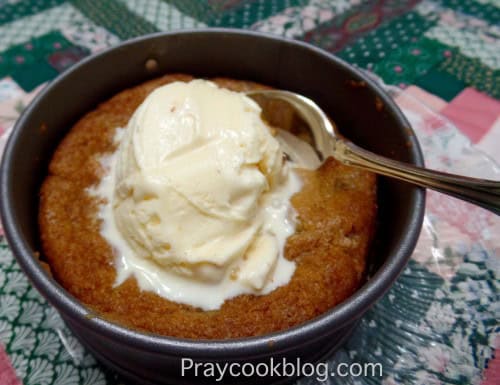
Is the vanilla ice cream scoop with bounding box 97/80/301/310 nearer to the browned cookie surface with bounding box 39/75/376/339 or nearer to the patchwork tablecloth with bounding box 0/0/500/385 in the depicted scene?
the browned cookie surface with bounding box 39/75/376/339

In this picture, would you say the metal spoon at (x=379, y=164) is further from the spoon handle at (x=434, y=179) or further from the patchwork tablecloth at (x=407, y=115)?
the patchwork tablecloth at (x=407, y=115)

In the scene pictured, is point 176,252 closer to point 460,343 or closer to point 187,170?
point 187,170

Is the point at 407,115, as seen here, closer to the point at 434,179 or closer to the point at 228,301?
→ the point at 434,179

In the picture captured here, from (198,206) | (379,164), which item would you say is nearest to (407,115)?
(379,164)

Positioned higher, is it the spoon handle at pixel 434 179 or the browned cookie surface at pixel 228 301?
the spoon handle at pixel 434 179

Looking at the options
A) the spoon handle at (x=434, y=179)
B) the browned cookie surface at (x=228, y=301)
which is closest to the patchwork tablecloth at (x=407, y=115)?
the browned cookie surface at (x=228, y=301)
